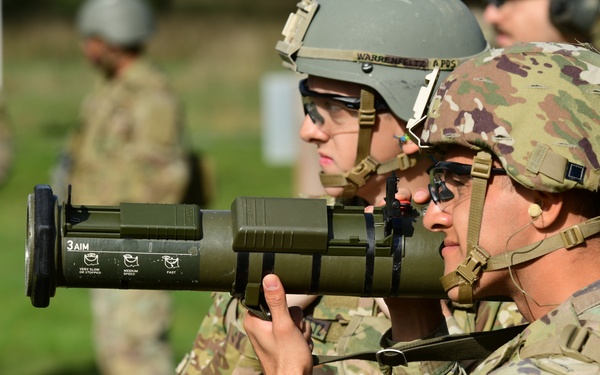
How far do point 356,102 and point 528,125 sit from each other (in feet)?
4.68

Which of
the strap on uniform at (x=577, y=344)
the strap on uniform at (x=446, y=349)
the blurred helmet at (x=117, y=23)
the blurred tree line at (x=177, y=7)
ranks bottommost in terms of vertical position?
the blurred tree line at (x=177, y=7)

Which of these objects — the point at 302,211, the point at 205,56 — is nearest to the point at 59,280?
the point at 302,211

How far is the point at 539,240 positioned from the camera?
11.4ft

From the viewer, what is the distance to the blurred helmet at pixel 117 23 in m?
10.8

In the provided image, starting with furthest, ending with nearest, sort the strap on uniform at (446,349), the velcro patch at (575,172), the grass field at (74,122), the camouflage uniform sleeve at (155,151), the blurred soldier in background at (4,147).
→ the grass field at (74,122) → the blurred soldier in background at (4,147) → the camouflage uniform sleeve at (155,151) → the strap on uniform at (446,349) → the velcro patch at (575,172)

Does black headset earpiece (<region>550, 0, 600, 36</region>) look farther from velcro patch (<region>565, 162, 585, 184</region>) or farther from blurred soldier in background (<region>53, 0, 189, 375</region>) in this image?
velcro patch (<region>565, 162, 585, 184</region>)

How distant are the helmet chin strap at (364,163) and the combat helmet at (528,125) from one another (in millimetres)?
1051

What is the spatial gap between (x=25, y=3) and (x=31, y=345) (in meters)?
30.3

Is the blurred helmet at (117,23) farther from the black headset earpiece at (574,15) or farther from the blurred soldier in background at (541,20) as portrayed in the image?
the black headset earpiece at (574,15)

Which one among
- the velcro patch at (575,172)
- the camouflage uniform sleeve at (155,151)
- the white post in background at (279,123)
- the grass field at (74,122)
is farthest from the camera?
the white post in background at (279,123)

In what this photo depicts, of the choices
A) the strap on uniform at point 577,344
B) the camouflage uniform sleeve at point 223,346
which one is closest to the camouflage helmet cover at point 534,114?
the strap on uniform at point 577,344

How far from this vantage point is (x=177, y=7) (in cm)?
4103

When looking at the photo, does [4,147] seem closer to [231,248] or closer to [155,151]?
[155,151]

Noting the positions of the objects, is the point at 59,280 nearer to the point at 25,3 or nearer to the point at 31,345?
the point at 31,345
